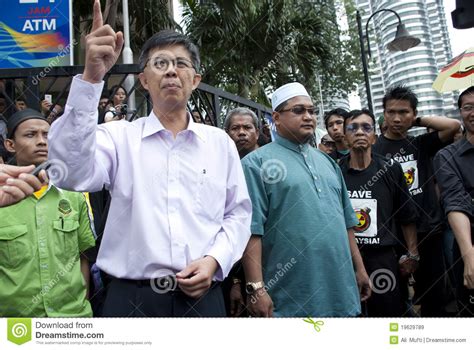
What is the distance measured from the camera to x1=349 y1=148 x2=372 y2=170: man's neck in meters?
3.28

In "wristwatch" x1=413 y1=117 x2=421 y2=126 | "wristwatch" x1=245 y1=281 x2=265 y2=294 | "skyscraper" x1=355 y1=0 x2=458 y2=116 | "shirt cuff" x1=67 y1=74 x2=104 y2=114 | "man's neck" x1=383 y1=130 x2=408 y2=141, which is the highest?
"skyscraper" x1=355 y1=0 x2=458 y2=116

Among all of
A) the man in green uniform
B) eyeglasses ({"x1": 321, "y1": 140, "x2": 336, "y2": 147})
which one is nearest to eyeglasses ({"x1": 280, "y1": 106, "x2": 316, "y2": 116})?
the man in green uniform

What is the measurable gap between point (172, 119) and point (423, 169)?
2.13 metres

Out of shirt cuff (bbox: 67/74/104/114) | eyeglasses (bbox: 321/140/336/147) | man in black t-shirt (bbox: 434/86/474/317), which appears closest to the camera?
shirt cuff (bbox: 67/74/104/114)

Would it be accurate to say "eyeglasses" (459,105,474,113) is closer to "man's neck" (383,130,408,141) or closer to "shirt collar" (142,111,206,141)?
"man's neck" (383,130,408,141)

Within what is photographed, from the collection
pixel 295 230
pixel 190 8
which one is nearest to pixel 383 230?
pixel 295 230

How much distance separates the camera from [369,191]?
10.4ft

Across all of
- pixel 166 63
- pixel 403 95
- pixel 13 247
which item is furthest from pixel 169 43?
pixel 403 95

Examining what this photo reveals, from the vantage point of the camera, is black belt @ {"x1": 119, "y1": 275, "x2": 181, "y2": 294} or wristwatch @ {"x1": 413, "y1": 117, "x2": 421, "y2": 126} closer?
black belt @ {"x1": 119, "y1": 275, "x2": 181, "y2": 294}
